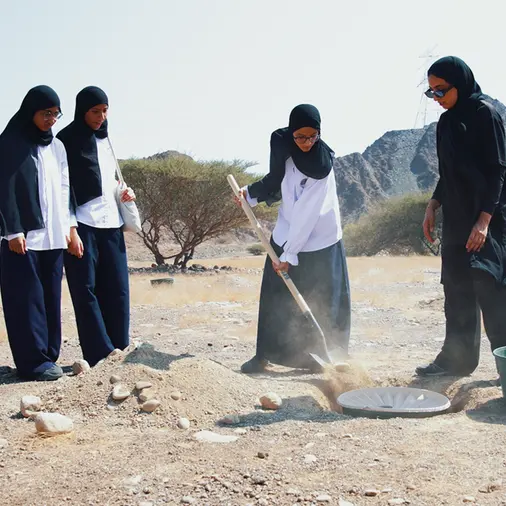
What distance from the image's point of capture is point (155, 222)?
806 inches

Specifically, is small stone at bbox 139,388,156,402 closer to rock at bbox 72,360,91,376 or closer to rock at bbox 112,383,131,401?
rock at bbox 112,383,131,401

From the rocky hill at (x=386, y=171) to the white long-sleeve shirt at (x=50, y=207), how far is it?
52278 mm

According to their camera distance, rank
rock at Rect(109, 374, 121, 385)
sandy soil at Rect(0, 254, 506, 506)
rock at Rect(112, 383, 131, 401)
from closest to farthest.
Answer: sandy soil at Rect(0, 254, 506, 506) → rock at Rect(112, 383, 131, 401) → rock at Rect(109, 374, 121, 385)

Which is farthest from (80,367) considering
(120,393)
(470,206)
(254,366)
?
(470,206)

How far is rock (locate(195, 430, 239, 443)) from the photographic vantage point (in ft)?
10.7

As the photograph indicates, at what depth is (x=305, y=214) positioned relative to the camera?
4.62 meters

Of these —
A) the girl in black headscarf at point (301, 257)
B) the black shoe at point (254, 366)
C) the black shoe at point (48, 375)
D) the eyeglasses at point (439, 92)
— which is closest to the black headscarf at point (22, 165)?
the black shoe at point (48, 375)

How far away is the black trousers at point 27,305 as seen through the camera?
4.55 m

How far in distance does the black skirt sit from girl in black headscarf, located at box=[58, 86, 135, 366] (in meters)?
1.05

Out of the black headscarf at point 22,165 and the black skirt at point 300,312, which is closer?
the black headscarf at point 22,165

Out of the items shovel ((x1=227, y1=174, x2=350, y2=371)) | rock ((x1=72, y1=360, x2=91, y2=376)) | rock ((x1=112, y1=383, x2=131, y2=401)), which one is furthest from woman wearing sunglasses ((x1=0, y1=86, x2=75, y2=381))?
shovel ((x1=227, y1=174, x2=350, y2=371))

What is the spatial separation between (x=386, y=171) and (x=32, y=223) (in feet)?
204

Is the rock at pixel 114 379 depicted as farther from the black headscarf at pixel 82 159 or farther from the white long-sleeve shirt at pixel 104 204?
the black headscarf at pixel 82 159

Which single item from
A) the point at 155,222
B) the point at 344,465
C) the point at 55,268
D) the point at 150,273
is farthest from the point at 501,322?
the point at 155,222
